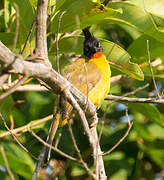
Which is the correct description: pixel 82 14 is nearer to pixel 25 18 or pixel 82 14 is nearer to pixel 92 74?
pixel 25 18

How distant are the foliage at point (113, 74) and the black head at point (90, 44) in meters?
0.14

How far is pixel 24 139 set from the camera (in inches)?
127

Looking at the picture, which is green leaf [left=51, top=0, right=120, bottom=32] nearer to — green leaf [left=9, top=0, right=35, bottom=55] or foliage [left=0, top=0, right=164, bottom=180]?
foliage [left=0, top=0, right=164, bottom=180]

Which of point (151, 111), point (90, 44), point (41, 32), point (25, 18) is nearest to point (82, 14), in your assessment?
point (25, 18)

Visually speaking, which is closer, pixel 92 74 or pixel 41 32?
pixel 41 32

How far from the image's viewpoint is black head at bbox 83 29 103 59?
3.11 metres

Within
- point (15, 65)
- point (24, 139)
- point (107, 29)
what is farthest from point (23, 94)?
point (15, 65)

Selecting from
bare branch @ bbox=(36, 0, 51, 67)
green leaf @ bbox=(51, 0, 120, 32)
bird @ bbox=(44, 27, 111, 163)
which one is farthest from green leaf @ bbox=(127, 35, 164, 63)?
bare branch @ bbox=(36, 0, 51, 67)

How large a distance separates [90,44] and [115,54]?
511 mm

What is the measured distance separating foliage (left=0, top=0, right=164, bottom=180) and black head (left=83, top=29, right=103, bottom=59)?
0.46 feet

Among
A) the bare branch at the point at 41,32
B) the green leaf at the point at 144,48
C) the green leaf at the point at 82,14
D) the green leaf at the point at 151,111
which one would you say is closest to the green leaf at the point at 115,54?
the green leaf at the point at 82,14

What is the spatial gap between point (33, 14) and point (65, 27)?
0.26 metres

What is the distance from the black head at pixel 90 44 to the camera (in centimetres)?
311

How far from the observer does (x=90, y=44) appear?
10.5 ft
